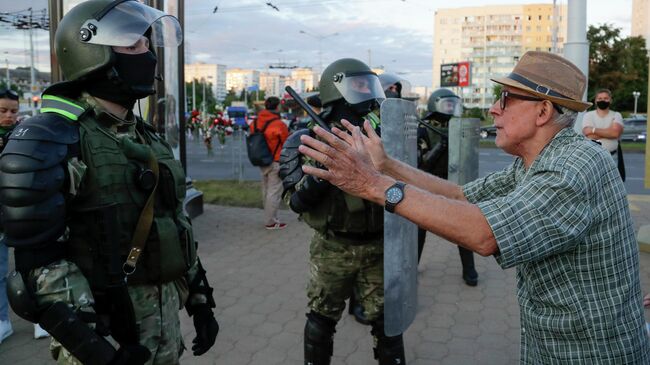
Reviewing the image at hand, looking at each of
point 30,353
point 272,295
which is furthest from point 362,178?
point 272,295

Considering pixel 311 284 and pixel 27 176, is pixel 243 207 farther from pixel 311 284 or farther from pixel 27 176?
pixel 27 176

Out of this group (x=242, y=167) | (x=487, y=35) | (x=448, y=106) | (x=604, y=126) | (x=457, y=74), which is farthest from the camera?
(x=487, y=35)

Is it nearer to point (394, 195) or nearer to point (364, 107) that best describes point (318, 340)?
point (364, 107)

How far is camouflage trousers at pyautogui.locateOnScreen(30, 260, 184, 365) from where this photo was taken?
1.78 metres

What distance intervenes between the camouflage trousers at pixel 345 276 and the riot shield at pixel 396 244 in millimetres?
587

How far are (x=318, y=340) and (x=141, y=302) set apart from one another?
4.33 ft

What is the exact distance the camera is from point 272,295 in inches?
198

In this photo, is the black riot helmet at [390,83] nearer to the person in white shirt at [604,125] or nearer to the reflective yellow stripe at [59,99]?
the person in white shirt at [604,125]

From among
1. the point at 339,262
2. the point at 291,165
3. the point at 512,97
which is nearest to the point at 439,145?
the point at 291,165

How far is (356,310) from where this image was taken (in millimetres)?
4449

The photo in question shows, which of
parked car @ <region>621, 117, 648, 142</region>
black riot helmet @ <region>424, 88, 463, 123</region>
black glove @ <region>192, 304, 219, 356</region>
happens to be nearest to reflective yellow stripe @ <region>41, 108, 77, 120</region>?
black glove @ <region>192, 304, 219, 356</region>

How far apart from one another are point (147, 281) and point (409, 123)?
137 cm

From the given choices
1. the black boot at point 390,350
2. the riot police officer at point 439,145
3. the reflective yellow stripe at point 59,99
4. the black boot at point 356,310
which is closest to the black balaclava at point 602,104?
the riot police officer at point 439,145

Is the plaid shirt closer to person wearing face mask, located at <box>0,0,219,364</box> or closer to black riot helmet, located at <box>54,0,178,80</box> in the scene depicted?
person wearing face mask, located at <box>0,0,219,364</box>
